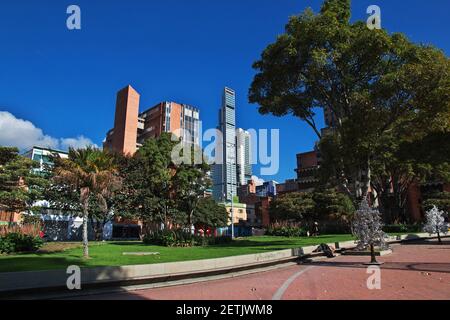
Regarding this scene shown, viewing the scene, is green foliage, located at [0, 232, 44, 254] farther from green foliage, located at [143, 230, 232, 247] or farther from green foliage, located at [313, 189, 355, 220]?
green foliage, located at [313, 189, 355, 220]

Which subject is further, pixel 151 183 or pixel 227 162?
pixel 227 162

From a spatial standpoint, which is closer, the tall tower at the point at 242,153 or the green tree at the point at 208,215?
the green tree at the point at 208,215

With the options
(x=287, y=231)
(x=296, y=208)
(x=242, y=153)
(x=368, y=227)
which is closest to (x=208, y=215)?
(x=296, y=208)

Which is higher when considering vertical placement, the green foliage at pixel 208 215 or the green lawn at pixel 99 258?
the green foliage at pixel 208 215

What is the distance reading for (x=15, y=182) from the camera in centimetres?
3906

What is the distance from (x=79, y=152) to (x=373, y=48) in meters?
16.6

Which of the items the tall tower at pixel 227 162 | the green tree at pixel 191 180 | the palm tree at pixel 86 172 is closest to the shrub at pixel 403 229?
the green tree at pixel 191 180

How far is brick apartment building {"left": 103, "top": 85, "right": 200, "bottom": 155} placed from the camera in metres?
75.2

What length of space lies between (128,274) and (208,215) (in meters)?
48.2

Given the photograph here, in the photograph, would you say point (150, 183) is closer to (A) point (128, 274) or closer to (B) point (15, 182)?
(B) point (15, 182)

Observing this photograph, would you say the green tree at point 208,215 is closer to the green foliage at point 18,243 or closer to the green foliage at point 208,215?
the green foliage at point 208,215

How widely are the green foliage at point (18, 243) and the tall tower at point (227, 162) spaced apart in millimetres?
48555

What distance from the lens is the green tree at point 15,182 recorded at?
123 ft
